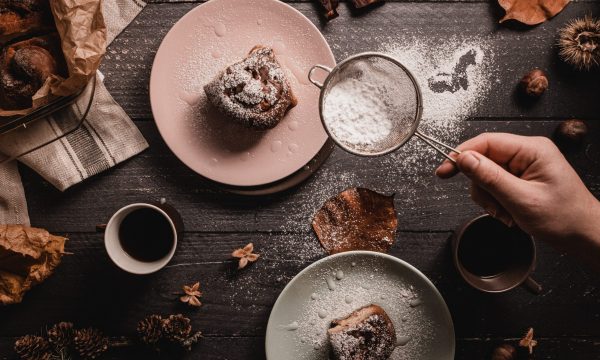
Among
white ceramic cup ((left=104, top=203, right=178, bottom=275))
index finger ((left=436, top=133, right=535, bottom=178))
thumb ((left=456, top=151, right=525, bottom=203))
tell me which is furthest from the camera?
white ceramic cup ((left=104, top=203, right=178, bottom=275))

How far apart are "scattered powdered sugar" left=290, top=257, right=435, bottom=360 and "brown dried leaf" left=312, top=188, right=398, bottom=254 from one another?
0.11 metres

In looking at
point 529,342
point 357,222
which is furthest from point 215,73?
point 529,342

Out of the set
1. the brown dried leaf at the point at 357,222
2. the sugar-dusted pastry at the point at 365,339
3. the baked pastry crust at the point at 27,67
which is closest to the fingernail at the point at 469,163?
the brown dried leaf at the point at 357,222

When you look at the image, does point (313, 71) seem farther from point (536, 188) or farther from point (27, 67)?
point (27, 67)

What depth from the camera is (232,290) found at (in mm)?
1718

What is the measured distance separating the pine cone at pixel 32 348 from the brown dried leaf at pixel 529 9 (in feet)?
5.79

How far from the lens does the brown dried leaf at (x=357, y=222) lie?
1714 millimetres

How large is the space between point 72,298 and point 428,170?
3.98 ft

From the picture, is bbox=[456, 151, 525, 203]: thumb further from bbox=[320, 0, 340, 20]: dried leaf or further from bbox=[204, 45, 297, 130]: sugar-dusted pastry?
bbox=[320, 0, 340, 20]: dried leaf

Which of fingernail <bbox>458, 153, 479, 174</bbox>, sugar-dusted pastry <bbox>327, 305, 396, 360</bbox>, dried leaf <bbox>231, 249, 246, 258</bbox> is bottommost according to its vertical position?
sugar-dusted pastry <bbox>327, 305, 396, 360</bbox>

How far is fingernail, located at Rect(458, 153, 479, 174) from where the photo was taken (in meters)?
1.32

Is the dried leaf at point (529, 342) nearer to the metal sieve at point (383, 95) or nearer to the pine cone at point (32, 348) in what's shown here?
the metal sieve at point (383, 95)

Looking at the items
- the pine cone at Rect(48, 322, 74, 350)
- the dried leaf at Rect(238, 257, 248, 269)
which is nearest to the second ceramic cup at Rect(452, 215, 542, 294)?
the dried leaf at Rect(238, 257, 248, 269)

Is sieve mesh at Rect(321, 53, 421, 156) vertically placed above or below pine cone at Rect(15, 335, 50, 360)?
above
